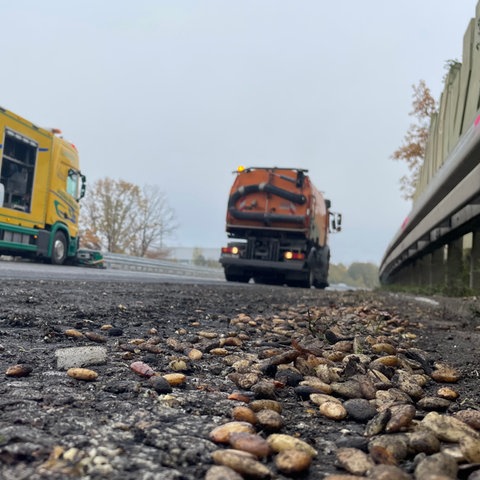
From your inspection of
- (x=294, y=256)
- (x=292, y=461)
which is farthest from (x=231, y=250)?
(x=292, y=461)

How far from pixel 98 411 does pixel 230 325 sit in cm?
170

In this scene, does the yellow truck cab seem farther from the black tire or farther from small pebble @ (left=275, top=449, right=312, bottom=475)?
small pebble @ (left=275, top=449, right=312, bottom=475)

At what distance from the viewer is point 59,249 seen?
14.2 meters

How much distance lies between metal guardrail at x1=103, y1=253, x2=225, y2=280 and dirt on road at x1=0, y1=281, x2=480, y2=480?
61.8ft

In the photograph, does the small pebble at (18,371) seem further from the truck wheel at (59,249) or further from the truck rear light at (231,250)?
the truck wheel at (59,249)

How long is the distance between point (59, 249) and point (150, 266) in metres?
9.90

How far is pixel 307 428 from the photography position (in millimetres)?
1227

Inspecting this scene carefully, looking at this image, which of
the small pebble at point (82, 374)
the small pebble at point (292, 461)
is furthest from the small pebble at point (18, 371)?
the small pebble at point (292, 461)

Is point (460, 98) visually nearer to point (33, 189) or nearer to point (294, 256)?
point (294, 256)

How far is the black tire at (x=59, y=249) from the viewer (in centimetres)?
1389

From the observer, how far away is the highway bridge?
365cm

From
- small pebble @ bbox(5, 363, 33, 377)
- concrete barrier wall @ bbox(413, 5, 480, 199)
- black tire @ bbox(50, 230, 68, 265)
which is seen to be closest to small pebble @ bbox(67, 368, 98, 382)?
small pebble @ bbox(5, 363, 33, 377)

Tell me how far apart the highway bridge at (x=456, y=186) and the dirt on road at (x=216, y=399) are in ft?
5.00

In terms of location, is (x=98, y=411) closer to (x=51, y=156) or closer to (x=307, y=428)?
(x=307, y=428)
